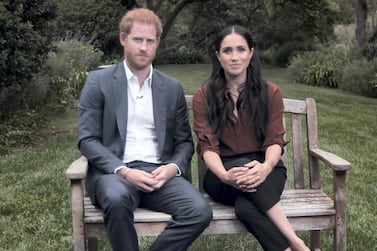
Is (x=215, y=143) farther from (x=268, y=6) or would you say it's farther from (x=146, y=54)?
(x=268, y=6)

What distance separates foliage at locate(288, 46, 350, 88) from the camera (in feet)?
62.0

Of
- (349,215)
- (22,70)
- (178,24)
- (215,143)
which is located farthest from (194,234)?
(178,24)

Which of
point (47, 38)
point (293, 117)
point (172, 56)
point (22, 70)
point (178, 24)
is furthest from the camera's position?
point (178, 24)

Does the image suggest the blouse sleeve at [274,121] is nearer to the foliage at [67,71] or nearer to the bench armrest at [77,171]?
the bench armrest at [77,171]

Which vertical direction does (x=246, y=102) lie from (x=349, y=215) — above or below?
above

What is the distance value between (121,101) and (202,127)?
0.53 m

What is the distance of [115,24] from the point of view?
29391 millimetres

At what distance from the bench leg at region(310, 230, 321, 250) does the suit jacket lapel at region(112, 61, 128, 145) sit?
1.60m

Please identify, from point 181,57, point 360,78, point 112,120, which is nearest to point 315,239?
point 112,120

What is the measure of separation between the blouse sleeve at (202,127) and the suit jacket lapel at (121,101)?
45 centimetres

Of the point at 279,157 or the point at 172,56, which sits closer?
the point at 279,157

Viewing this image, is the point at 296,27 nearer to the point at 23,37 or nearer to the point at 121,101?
the point at 23,37

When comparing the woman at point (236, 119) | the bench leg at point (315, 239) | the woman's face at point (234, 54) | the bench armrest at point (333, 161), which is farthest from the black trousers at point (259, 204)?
the bench leg at point (315, 239)

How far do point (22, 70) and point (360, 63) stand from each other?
11534mm
